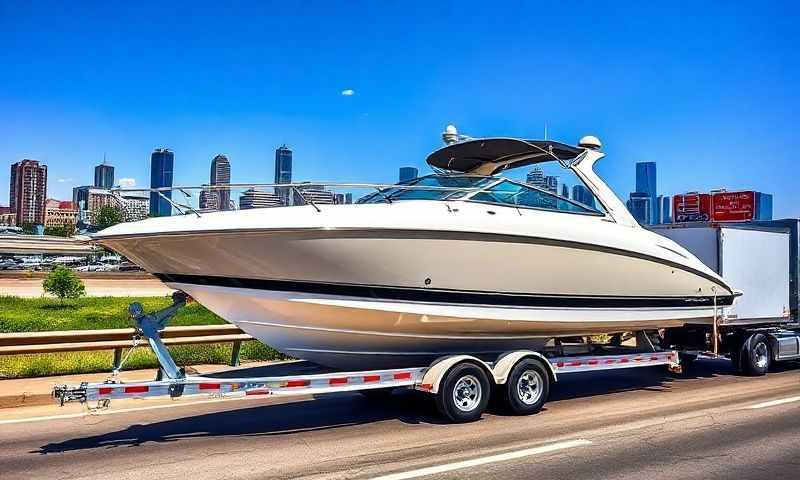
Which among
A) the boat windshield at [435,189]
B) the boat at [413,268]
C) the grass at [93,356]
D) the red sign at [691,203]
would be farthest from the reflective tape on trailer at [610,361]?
the red sign at [691,203]

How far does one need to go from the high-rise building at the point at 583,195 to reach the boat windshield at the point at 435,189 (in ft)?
6.41

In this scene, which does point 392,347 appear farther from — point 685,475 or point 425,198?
point 685,475

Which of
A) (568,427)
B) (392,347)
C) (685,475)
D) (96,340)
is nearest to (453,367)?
(392,347)

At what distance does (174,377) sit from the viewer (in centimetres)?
678

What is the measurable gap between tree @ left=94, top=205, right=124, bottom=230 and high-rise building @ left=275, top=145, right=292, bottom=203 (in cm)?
179

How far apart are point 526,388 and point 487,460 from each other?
233 cm

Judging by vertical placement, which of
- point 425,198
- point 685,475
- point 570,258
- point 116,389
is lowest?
point 685,475

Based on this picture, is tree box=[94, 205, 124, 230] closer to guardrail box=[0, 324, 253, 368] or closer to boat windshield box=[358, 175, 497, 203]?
guardrail box=[0, 324, 253, 368]

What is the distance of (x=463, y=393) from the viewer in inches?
310

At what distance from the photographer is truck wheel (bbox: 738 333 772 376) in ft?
38.2

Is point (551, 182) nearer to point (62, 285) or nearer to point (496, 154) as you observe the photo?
point (496, 154)

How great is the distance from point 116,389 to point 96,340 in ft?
12.0

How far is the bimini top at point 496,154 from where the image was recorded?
9.86 meters

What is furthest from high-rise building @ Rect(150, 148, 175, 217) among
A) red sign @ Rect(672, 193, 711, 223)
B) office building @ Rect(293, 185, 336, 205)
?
red sign @ Rect(672, 193, 711, 223)
